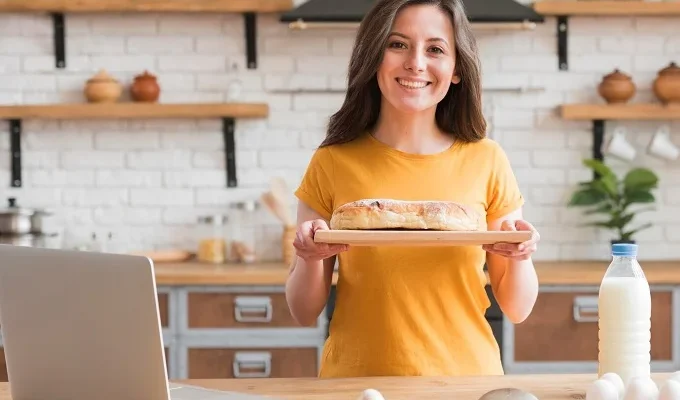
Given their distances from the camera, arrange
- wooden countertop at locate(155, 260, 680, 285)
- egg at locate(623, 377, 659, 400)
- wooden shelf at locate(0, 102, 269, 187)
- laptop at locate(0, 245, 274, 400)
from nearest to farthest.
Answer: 1. laptop at locate(0, 245, 274, 400)
2. egg at locate(623, 377, 659, 400)
3. wooden countertop at locate(155, 260, 680, 285)
4. wooden shelf at locate(0, 102, 269, 187)

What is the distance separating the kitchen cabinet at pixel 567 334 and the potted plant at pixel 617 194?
16.2 inches

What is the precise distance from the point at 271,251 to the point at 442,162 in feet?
7.16

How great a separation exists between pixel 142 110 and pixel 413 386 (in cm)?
253

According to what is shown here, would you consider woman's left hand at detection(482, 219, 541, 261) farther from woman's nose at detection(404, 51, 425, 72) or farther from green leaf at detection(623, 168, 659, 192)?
green leaf at detection(623, 168, 659, 192)

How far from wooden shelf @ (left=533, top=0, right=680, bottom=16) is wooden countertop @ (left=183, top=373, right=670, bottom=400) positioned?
2438 millimetres

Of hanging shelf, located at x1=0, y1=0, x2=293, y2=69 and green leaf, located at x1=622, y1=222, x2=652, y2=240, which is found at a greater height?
hanging shelf, located at x1=0, y1=0, x2=293, y2=69

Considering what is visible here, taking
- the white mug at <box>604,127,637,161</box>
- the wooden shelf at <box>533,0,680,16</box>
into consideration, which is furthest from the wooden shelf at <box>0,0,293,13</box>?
the white mug at <box>604,127,637,161</box>

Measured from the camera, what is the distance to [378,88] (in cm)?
204

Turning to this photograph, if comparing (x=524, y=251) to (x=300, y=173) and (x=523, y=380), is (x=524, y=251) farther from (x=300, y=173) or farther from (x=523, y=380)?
(x=300, y=173)

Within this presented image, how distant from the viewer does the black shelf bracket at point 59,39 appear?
404cm

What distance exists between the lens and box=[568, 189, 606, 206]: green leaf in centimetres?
387

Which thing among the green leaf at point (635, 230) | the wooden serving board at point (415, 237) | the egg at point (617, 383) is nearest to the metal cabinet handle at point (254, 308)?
the green leaf at point (635, 230)

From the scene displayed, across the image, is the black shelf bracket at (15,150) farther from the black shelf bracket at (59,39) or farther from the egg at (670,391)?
the egg at (670,391)

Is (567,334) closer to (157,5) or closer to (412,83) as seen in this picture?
(412,83)
